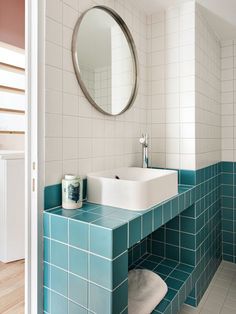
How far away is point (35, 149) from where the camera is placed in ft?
4.11

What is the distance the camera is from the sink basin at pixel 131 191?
1.25 meters

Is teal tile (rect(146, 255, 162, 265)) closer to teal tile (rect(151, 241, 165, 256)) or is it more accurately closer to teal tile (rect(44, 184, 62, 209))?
teal tile (rect(151, 241, 165, 256))

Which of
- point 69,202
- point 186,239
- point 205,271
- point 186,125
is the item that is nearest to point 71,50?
point 69,202

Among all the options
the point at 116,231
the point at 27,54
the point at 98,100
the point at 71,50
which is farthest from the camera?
the point at 98,100

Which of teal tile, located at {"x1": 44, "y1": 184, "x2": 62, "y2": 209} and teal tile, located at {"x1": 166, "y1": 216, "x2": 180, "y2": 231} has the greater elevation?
teal tile, located at {"x1": 44, "y1": 184, "x2": 62, "y2": 209}

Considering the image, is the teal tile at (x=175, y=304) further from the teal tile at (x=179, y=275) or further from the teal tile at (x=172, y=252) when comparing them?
the teal tile at (x=172, y=252)

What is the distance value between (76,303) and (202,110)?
1.58 m

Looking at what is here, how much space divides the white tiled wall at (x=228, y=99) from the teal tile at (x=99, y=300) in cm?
195

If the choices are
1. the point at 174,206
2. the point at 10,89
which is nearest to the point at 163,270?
the point at 174,206

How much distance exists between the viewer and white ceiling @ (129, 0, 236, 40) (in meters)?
1.83

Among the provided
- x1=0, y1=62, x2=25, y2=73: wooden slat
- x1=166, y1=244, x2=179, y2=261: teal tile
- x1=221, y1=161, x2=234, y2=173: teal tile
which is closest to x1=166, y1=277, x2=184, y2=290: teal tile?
x1=166, y1=244, x2=179, y2=261: teal tile

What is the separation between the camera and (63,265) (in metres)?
1.18

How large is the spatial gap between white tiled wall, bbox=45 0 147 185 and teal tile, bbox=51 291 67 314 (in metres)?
0.54

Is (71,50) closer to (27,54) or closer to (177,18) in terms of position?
(27,54)
